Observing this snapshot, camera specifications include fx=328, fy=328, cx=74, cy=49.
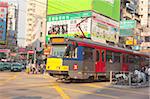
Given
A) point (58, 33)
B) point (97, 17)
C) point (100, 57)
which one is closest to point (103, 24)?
point (97, 17)

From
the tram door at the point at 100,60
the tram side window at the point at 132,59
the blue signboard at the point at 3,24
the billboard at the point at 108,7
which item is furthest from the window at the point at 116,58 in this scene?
the blue signboard at the point at 3,24

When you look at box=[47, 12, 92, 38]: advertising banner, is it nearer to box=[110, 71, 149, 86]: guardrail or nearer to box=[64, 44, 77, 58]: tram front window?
box=[110, 71, 149, 86]: guardrail

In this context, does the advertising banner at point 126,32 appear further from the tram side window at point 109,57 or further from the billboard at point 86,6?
the tram side window at point 109,57

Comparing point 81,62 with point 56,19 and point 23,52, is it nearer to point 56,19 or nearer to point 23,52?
point 56,19

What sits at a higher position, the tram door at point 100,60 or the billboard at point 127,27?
the billboard at point 127,27

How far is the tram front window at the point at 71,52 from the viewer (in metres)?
21.3

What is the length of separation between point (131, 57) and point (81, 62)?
959cm

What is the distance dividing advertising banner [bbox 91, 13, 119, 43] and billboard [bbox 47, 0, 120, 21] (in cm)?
89

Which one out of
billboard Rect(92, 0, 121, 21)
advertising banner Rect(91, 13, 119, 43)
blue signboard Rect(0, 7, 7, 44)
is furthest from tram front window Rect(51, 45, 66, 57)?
blue signboard Rect(0, 7, 7, 44)

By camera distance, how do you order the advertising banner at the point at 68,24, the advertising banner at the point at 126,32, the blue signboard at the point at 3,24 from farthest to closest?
the blue signboard at the point at 3,24 → the advertising banner at the point at 126,32 → the advertising banner at the point at 68,24

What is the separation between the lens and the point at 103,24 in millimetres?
48438

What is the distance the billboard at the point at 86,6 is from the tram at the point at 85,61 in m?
19.8

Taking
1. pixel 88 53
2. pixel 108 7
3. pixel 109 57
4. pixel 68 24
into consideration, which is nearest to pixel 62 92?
pixel 88 53

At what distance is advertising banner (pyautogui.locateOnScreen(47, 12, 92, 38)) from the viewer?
45406 millimetres
